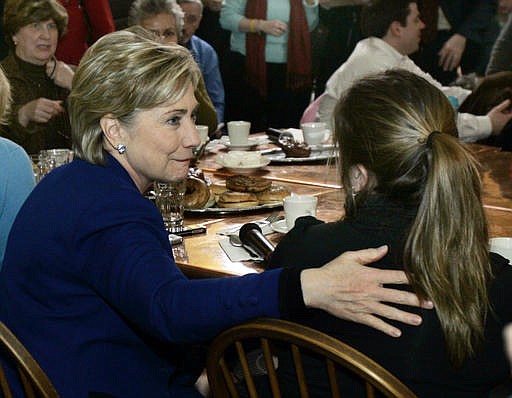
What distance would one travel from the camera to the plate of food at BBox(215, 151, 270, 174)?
2.98 metres

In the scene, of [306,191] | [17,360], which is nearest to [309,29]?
[306,191]

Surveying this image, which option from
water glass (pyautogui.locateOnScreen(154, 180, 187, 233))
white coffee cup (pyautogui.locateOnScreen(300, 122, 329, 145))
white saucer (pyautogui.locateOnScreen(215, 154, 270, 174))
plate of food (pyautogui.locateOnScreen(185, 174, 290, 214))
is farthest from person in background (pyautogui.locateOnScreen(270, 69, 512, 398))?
white coffee cup (pyautogui.locateOnScreen(300, 122, 329, 145))

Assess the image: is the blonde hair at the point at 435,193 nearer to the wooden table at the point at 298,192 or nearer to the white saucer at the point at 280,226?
the wooden table at the point at 298,192

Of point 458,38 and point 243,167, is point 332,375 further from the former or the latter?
point 458,38

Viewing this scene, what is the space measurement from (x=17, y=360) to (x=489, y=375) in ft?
2.52

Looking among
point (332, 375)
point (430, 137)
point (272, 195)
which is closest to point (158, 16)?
point (272, 195)

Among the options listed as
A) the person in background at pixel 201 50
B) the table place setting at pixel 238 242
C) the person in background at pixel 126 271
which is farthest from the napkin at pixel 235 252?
the person in background at pixel 201 50

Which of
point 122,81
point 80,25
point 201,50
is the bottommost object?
point 201,50

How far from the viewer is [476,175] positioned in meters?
1.42

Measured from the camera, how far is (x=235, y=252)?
2047 mm

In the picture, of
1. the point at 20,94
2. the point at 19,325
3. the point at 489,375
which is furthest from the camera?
the point at 20,94

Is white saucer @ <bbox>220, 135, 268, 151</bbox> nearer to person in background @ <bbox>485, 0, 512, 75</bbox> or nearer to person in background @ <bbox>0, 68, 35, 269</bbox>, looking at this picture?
person in background @ <bbox>0, 68, 35, 269</bbox>

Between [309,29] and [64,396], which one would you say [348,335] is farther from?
[309,29]

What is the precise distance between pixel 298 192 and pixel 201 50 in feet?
8.34
